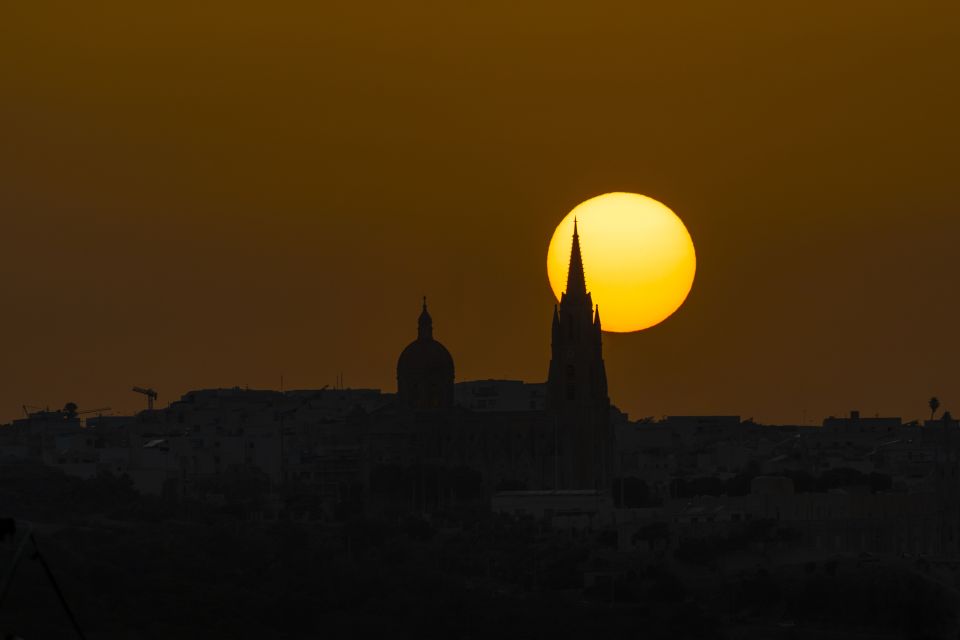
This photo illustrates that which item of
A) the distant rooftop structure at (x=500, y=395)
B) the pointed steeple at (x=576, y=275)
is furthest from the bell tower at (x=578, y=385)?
the distant rooftop structure at (x=500, y=395)

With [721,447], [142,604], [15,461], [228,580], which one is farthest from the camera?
[721,447]

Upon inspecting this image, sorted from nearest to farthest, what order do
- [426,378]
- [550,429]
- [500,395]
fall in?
[550,429] → [426,378] → [500,395]

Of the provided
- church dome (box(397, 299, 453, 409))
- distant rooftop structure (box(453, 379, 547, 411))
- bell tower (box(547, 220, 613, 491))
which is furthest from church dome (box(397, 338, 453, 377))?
distant rooftop structure (box(453, 379, 547, 411))

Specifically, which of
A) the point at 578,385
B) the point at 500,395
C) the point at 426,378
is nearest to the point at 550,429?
the point at 578,385

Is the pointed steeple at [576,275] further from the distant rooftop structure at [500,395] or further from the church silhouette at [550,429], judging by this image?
the distant rooftop structure at [500,395]

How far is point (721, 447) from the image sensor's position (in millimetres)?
178500

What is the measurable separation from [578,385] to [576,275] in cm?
547

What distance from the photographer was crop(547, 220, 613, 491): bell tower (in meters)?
139

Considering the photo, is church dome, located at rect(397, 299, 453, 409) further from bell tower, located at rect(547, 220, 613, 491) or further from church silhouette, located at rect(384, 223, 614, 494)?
bell tower, located at rect(547, 220, 613, 491)

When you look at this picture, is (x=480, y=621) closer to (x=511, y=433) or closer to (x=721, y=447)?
(x=511, y=433)

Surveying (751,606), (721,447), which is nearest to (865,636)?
(751,606)

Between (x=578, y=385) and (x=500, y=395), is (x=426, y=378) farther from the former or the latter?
(x=500, y=395)

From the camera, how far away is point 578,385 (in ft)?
463

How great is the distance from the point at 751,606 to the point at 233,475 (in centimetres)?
4564
